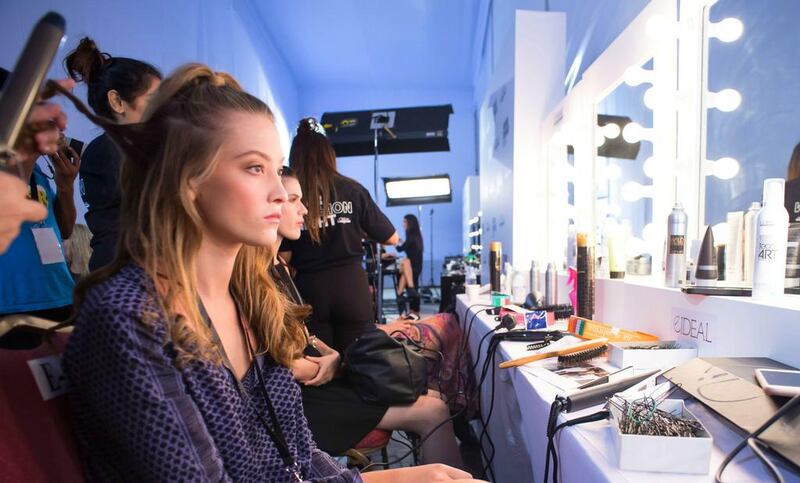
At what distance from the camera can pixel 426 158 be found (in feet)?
25.1

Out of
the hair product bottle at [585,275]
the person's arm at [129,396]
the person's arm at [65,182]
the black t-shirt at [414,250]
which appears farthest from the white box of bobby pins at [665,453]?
the black t-shirt at [414,250]

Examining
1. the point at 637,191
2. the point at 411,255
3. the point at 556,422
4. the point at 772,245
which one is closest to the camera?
the point at 556,422

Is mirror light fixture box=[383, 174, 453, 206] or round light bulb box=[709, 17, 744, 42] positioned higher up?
mirror light fixture box=[383, 174, 453, 206]

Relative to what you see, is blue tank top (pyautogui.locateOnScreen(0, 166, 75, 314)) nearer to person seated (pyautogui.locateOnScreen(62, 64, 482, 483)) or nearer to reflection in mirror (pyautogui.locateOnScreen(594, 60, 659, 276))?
person seated (pyautogui.locateOnScreen(62, 64, 482, 483))

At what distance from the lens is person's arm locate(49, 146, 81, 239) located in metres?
1.12

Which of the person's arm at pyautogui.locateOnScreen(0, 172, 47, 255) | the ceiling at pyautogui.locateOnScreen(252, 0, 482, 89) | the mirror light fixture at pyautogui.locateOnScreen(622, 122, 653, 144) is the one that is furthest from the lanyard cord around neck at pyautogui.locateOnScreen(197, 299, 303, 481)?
the ceiling at pyautogui.locateOnScreen(252, 0, 482, 89)

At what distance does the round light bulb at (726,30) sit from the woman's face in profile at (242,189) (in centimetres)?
112

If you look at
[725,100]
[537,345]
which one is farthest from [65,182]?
[725,100]

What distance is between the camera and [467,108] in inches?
291

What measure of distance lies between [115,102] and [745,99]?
166cm

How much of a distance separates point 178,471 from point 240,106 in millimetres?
516

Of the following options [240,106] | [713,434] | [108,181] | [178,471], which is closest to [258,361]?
[178,471]

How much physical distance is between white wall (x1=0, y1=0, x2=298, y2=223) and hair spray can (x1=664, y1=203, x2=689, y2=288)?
3.87ft

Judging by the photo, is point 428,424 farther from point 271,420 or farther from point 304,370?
point 271,420
